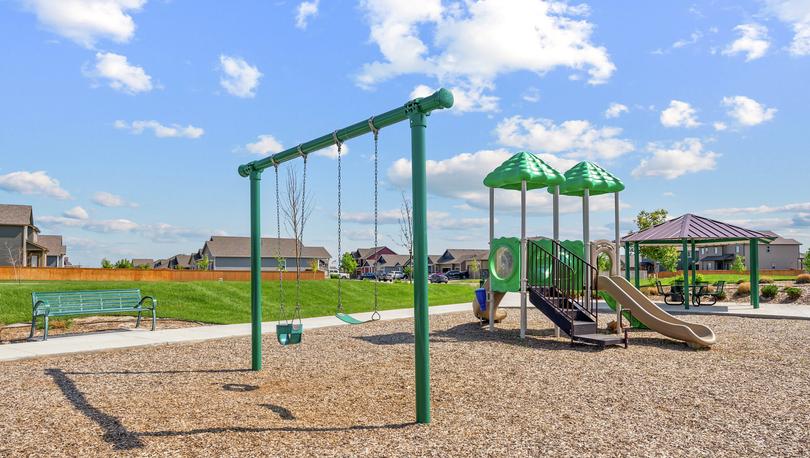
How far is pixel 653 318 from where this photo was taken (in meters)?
11.7

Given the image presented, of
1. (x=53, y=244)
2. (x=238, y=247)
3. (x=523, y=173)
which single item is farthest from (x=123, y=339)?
(x=53, y=244)

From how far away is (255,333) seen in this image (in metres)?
8.38

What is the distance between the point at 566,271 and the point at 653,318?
1.98 metres

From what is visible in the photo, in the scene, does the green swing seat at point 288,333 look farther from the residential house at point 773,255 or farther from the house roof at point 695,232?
the residential house at point 773,255

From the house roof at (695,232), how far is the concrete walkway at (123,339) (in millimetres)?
12737

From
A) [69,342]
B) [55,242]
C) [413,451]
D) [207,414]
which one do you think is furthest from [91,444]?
[55,242]

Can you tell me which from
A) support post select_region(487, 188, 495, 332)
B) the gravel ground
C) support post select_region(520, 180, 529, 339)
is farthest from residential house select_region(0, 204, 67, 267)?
support post select_region(520, 180, 529, 339)

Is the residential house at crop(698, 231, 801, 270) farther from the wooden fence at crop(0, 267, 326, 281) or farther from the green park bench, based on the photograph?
the green park bench

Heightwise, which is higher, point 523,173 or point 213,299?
point 523,173

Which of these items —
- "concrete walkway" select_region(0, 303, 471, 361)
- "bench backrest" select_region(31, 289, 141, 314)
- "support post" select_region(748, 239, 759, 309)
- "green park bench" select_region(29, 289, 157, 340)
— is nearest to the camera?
"concrete walkway" select_region(0, 303, 471, 361)

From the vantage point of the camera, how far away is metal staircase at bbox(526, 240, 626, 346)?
11461 mm

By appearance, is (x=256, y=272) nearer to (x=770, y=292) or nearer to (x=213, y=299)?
(x=213, y=299)

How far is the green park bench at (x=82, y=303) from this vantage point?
1209 centimetres

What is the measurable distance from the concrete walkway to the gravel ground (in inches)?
20.6
